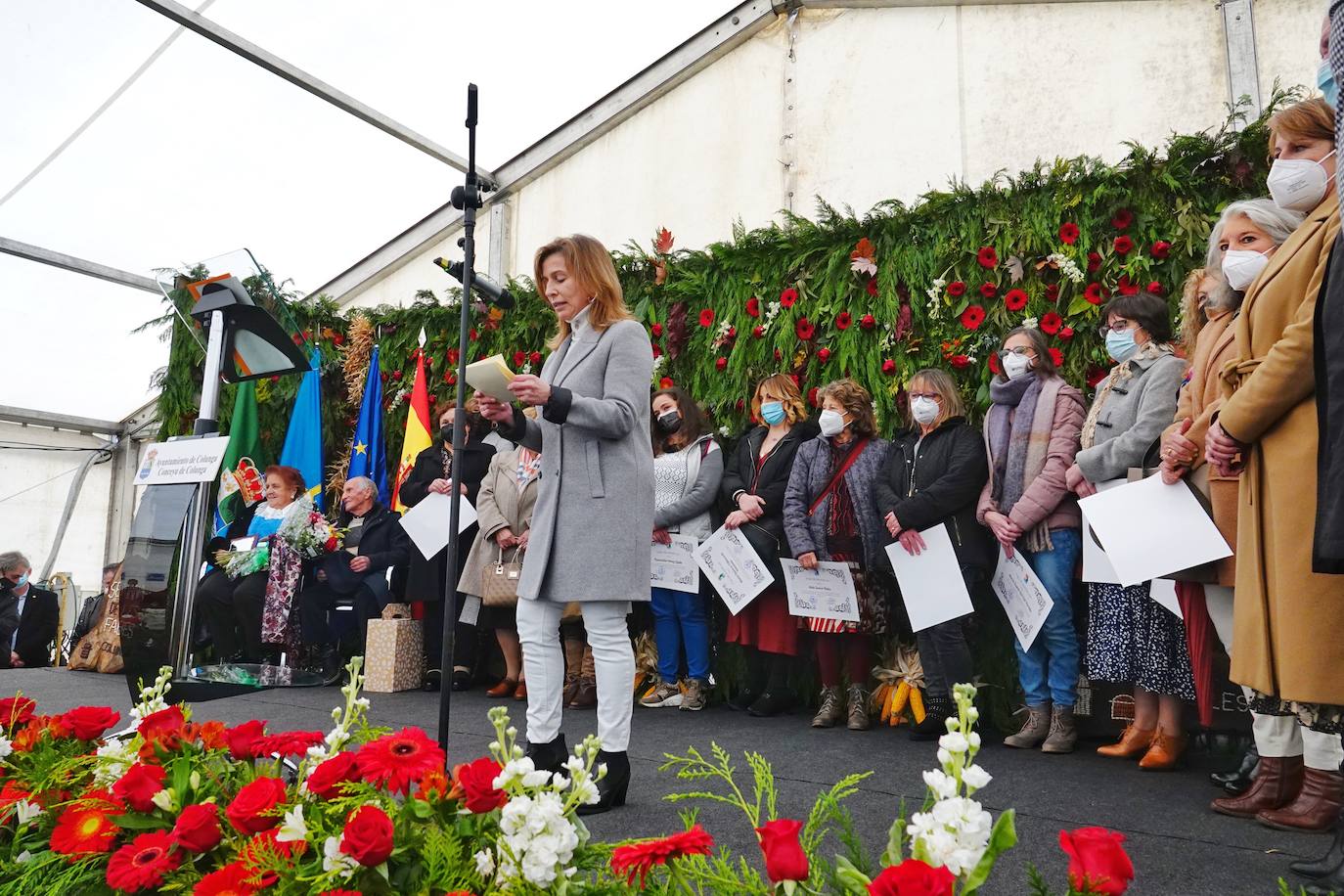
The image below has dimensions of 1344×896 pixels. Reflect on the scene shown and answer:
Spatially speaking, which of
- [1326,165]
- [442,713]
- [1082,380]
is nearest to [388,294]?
[1082,380]

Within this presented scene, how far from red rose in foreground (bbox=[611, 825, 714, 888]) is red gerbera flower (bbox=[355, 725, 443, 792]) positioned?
0.35m

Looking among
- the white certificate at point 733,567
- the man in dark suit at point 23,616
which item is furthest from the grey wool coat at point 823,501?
the man in dark suit at point 23,616

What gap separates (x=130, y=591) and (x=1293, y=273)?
3.28m

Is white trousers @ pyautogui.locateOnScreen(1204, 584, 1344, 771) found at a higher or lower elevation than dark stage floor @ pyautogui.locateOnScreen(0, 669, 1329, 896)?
higher

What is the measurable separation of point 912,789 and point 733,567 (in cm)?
163

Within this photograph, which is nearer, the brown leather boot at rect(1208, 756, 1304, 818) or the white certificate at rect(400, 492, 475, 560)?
the brown leather boot at rect(1208, 756, 1304, 818)

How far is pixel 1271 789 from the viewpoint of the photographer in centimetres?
226

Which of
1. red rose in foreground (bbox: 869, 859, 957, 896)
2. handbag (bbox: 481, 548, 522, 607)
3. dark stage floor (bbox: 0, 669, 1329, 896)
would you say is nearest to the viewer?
red rose in foreground (bbox: 869, 859, 957, 896)

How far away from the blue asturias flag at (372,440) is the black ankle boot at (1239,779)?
4.92m

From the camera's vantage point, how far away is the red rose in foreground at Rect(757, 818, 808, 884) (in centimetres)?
80

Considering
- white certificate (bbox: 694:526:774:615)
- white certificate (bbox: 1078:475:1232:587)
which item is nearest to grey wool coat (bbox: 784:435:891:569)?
white certificate (bbox: 694:526:774:615)

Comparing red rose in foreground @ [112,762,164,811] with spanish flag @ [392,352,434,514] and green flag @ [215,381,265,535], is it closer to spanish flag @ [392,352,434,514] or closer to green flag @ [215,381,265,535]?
spanish flag @ [392,352,434,514]

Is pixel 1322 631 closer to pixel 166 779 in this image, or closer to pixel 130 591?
pixel 166 779

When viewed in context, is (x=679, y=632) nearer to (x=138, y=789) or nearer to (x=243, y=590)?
(x=243, y=590)
